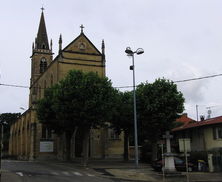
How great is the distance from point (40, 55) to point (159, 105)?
3779 cm

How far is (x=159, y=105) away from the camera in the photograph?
103 feet

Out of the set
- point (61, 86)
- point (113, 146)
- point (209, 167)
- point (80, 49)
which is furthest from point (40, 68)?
point (209, 167)

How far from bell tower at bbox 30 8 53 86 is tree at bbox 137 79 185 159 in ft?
113

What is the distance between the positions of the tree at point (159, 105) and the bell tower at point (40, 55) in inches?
1360

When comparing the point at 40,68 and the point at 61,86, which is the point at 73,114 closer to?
the point at 61,86

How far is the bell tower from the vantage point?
62719 mm

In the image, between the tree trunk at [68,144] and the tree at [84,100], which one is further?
the tree trunk at [68,144]

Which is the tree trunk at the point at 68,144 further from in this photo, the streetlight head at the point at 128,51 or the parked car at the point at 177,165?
the streetlight head at the point at 128,51

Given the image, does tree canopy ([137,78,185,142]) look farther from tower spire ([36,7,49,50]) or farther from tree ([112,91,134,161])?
tower spire ([36,7,49,50])

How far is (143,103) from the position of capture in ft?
106

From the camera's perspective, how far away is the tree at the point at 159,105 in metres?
31.5

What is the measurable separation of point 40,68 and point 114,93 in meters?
35.6

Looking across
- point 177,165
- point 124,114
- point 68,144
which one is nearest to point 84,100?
point 124,114

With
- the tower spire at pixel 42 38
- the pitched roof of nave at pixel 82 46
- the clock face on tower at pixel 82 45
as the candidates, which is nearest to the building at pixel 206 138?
the pitched roof of nave at pixel 82 46
